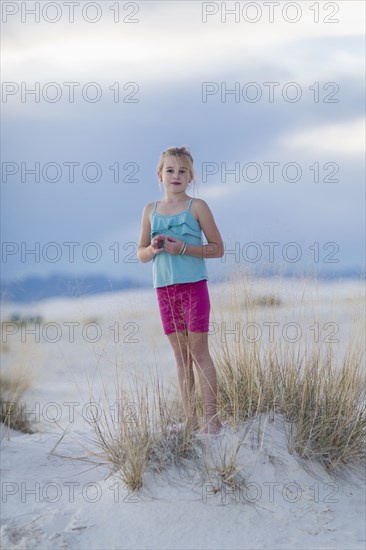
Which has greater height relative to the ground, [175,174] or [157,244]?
[175,174]

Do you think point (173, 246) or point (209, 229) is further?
point (209, 229)

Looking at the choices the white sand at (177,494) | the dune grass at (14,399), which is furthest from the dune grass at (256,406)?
the dune grass at (14,399)

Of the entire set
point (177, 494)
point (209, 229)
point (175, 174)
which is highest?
point (175, 174)

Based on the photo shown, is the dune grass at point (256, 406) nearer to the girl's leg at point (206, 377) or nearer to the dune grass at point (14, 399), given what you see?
the girl's leg at point (206, 377)

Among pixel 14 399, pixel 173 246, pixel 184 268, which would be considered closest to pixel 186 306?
pixel 184 268

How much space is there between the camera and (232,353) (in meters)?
4.71

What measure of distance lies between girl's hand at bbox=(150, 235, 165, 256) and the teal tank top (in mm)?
44

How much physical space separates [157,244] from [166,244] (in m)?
0.06

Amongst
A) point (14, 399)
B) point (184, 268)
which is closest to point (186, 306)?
point (184, 268)

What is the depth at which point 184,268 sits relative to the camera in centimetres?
423

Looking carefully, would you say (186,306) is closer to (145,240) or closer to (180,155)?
(145,240)

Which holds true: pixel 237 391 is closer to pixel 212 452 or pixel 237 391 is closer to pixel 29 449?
pixel 212 452

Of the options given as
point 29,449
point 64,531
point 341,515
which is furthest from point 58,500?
point 341,515

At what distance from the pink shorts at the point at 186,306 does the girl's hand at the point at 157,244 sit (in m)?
0.21
